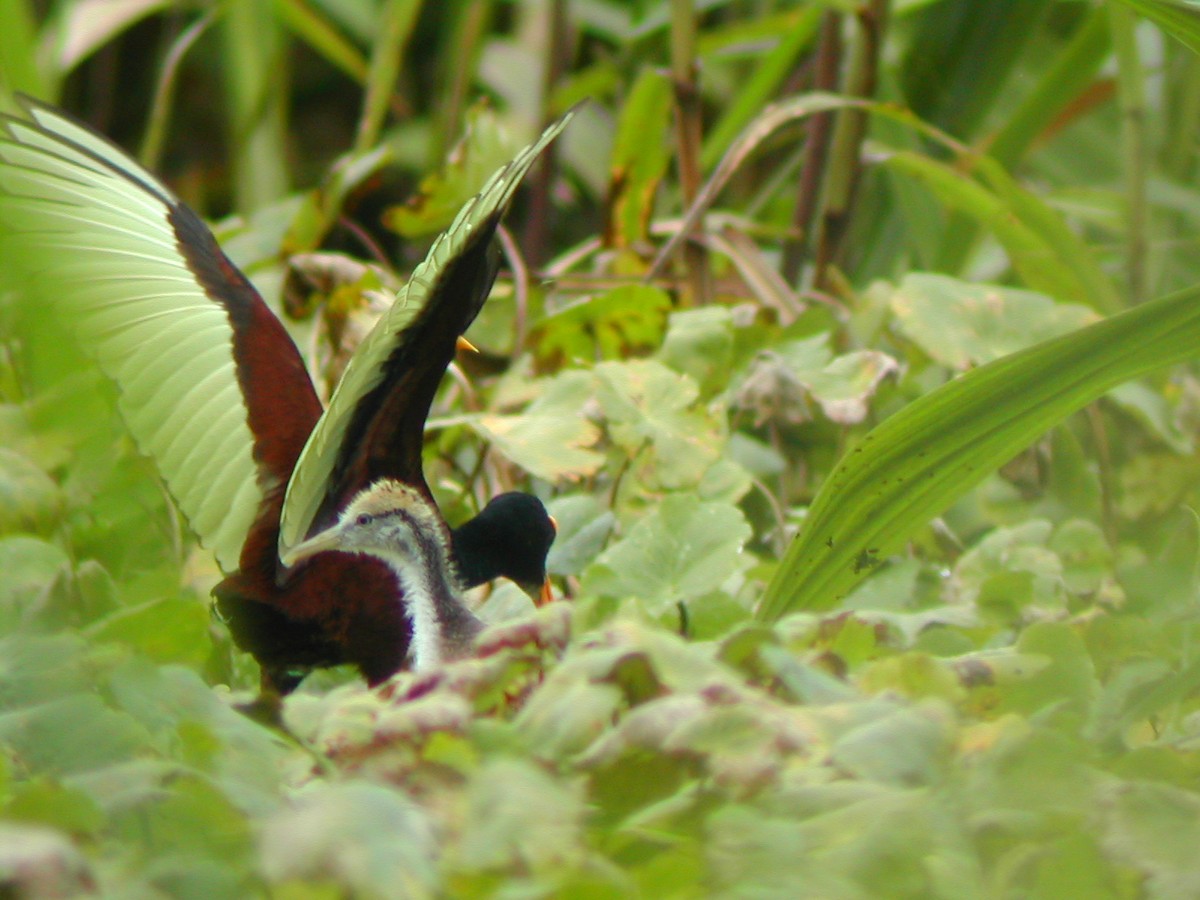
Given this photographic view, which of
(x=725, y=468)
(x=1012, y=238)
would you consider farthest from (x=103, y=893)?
(x=1012, y=238)

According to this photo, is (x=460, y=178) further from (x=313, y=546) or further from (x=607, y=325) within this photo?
(x=313, y=546)

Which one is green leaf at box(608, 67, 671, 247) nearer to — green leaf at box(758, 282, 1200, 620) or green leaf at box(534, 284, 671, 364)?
green leaf at box(534, 284, 671, 364)

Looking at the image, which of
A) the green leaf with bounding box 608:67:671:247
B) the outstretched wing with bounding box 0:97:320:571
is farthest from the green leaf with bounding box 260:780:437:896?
the green leaf with bounding box 608:67:671:247

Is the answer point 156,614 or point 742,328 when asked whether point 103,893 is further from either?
point 742,328

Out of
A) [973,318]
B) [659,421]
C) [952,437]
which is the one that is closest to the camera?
[952,437]

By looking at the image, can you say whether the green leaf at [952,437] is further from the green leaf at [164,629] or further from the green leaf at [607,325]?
the green leaf at [607,325]

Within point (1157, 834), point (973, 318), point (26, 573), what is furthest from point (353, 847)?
point (973, 318)
